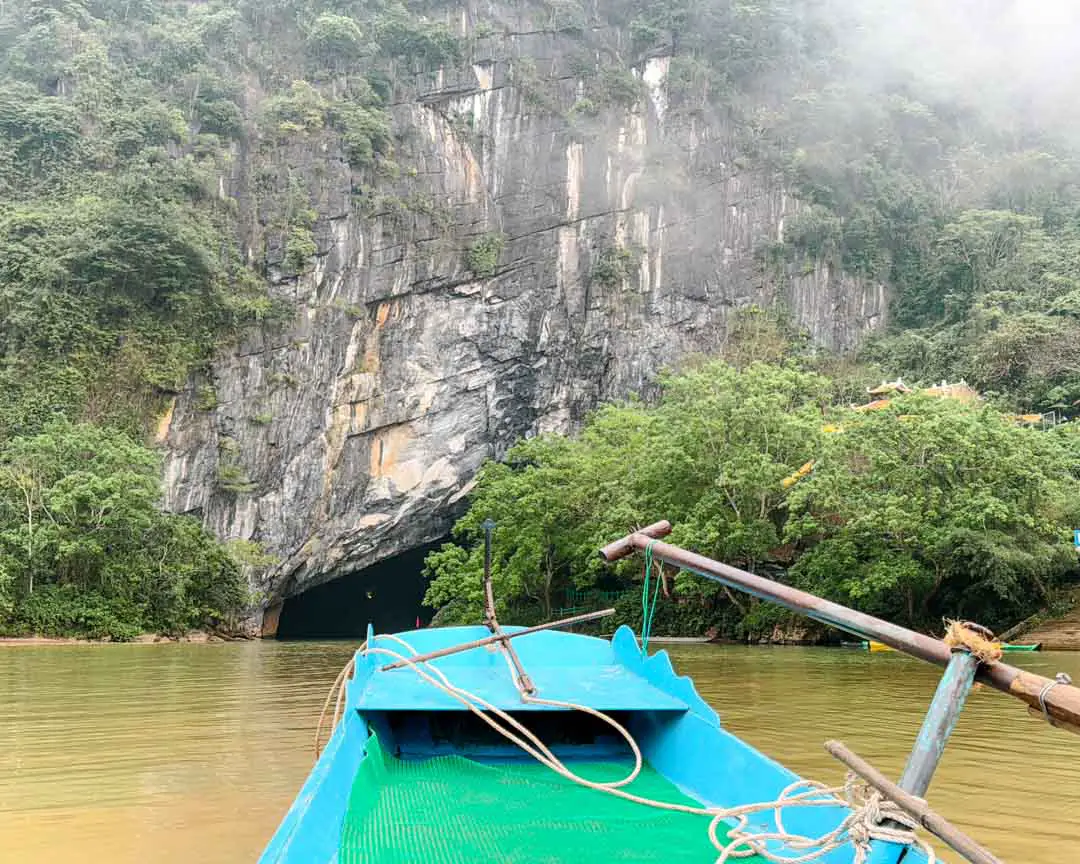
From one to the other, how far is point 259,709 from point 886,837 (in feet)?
19.1

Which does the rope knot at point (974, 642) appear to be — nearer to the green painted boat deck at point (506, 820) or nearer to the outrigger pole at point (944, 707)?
the outrigger pole at point (944, 707)

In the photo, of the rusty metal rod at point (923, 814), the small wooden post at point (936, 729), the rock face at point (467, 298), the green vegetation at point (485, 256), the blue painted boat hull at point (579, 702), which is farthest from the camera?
the green vegetation at point (485, 256)

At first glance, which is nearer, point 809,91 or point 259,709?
point 259,709

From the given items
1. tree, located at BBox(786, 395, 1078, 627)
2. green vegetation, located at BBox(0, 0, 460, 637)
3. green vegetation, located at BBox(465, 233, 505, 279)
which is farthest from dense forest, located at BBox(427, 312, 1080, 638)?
green vegetation, located at BBox(465, 233, 505, 279)

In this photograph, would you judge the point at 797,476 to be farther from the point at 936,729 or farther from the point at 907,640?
the point at 936,729

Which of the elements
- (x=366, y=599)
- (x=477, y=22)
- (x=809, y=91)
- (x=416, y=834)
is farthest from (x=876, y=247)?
(x=416, y=834)

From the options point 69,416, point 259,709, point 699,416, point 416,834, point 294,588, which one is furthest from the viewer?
point 294,588

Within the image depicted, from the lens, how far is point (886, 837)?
79.4 inches

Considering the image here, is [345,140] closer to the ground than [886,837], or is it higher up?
higher up

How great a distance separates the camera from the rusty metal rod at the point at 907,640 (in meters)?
1.86

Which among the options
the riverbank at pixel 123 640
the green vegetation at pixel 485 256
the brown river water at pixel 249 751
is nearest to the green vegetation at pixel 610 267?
the green vegetation at pixel 485 256

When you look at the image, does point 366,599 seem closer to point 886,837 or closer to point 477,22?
point 477,22

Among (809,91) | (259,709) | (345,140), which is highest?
(809,91)

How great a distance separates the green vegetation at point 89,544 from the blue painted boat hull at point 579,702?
1402 cm
